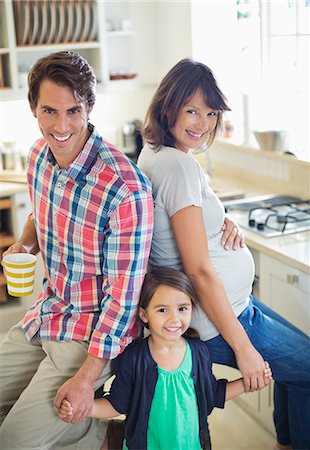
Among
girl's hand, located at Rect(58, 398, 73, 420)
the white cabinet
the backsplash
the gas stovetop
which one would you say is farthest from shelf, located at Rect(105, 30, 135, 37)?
girl's hand, located at Rect(58, 398, 73, 420)

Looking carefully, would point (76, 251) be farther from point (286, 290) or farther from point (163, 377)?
point (286, 290)

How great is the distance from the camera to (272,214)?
9.59 ft

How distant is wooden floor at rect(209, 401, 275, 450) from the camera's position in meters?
2.71

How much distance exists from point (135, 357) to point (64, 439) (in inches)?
14.4

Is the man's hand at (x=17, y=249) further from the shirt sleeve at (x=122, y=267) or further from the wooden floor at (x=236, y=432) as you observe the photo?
the wooden floor at (x=236, y=432)

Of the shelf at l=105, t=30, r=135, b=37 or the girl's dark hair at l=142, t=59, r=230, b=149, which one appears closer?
the girl's dark hair at l=142, t=59, r=230, b=149

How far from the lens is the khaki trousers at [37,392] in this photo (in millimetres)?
1864

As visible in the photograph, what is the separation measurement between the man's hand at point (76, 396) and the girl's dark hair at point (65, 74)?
2.49ft

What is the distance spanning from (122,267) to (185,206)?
0.24 metres

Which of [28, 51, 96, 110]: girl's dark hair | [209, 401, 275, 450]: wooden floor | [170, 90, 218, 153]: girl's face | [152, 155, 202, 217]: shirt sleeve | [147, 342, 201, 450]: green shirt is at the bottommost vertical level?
[209, 401, 275, 450]: wooden floor

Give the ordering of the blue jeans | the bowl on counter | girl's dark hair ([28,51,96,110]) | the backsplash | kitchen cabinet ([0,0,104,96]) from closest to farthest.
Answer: girl's dark hair ([28,51,96,110]), the blue jeans, the backsplash, the bowl on counter, kitchen cabinet ([0,0,104,96])

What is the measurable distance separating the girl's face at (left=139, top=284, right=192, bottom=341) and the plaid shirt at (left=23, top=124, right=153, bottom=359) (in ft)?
0.21

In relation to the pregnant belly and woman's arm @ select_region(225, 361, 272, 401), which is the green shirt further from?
the pregnant belly

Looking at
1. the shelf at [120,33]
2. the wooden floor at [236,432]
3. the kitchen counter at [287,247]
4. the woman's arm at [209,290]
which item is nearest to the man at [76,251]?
the woman's arm at [209,290]
